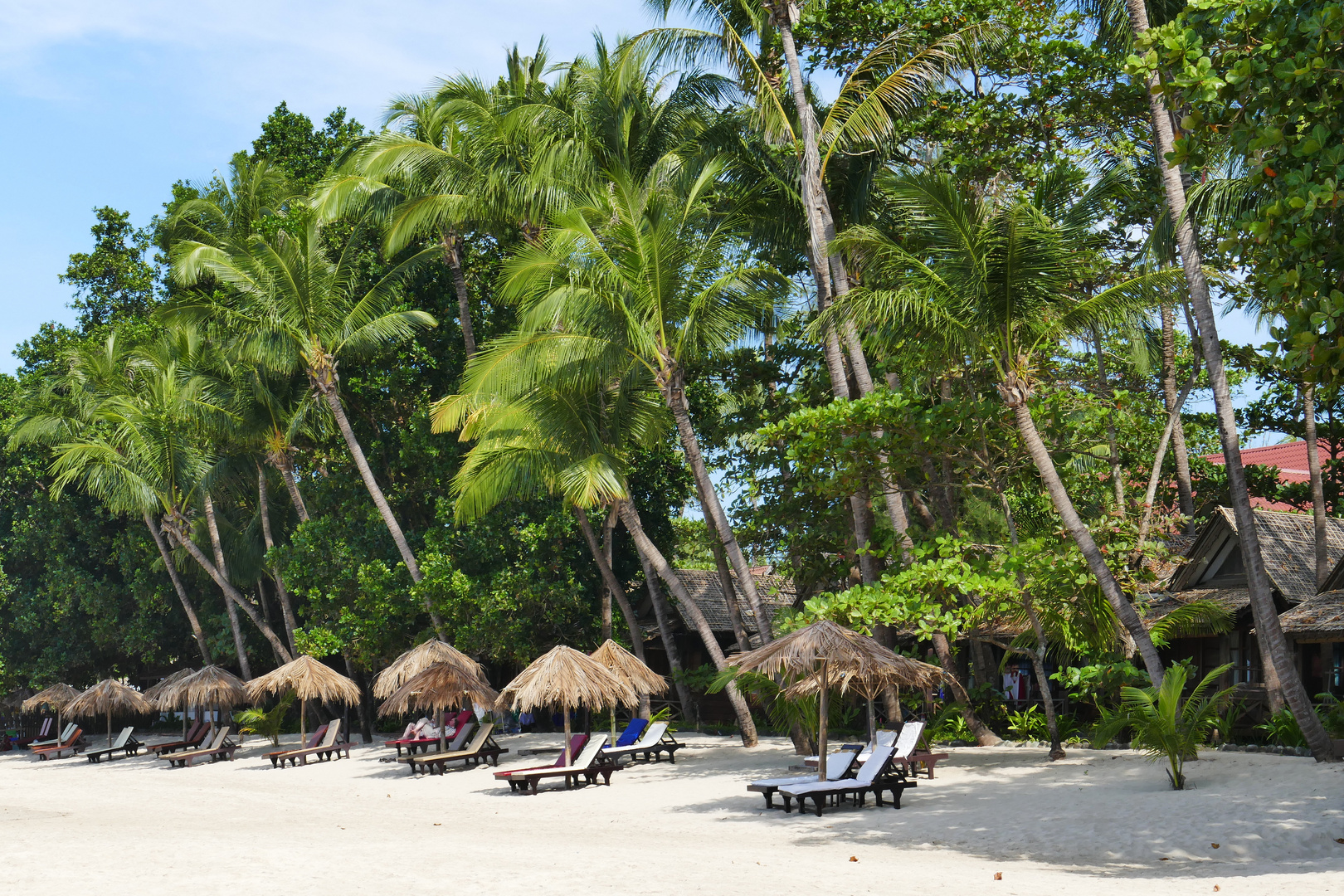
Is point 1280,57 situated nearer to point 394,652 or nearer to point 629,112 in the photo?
point 629,112

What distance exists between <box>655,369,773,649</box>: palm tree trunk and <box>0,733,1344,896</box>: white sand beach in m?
2.48

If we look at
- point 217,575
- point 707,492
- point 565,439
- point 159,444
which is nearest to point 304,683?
point 217,575

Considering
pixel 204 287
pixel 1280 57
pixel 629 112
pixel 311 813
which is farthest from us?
pixel 204 287

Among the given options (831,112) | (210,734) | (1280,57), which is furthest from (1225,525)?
(210,734)

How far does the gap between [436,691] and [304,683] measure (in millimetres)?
4363

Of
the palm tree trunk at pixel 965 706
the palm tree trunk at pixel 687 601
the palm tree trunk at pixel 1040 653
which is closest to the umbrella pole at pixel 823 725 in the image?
the palm tree trunk at pixel 1040 653

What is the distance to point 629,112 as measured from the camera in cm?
1909

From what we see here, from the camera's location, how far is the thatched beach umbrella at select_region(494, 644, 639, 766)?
1537 centimetres

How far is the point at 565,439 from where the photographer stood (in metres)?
18.7

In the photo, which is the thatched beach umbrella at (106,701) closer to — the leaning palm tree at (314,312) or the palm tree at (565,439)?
the leaning palm tree at (314,312)

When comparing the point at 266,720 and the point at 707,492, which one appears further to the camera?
the point at 266,720

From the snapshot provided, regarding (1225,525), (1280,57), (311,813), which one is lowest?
(311,813)

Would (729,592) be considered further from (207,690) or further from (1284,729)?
(207,690)

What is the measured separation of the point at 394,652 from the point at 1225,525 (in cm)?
1618
